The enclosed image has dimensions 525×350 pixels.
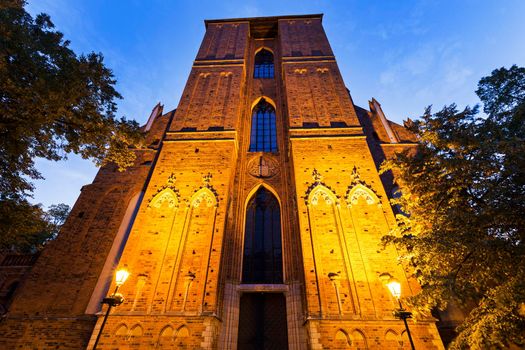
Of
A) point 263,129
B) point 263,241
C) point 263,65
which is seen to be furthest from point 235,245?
point 263,65

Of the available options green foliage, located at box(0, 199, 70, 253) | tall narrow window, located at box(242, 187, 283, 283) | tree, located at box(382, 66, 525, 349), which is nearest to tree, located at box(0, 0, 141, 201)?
green foliage, located at box(0, 199, 70, 253)

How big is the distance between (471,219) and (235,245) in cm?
782

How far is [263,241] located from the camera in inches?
468

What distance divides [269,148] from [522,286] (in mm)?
11900

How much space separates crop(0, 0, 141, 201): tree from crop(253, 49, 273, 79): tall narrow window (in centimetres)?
1390

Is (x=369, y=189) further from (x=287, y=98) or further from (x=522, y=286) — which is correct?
(x=287, y=98)

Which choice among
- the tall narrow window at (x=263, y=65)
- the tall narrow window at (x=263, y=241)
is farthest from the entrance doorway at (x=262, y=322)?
the tall narrow window at (x=263, y=65)

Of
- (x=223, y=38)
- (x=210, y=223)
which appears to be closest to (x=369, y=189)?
(x=210, y=223)

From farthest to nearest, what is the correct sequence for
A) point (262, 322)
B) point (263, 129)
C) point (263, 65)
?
point (263, 65) < point (263, 129) < point (262, 322)

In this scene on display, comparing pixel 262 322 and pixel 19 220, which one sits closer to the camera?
pixel 19 220

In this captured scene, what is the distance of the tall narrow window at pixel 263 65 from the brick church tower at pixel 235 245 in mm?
4881

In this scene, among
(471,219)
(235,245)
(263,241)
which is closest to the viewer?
(471,219)

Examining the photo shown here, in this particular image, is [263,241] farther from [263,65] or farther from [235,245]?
[263,65]

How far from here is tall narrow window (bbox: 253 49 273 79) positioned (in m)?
21.0
